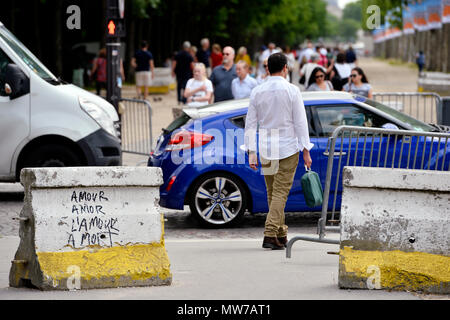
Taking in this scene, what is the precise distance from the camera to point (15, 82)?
10641 mm

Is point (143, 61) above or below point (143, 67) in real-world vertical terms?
Result: above

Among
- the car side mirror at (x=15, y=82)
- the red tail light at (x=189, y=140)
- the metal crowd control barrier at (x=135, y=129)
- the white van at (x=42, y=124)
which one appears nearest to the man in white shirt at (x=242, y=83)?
the metal crowd control barrier at (x=135, y=129)

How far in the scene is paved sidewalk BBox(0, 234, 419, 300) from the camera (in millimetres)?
5957

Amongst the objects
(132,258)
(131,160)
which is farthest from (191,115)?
(131,160)

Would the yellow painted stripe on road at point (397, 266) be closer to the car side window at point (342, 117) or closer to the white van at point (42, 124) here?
the car side window at point (342, 117)

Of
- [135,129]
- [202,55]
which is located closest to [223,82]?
[135,129]

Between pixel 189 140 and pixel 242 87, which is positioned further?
pixel 242 87

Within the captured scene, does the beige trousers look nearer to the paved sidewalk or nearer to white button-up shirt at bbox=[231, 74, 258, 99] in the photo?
the paved sidewalk

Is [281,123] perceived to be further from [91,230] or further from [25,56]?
[25,56]

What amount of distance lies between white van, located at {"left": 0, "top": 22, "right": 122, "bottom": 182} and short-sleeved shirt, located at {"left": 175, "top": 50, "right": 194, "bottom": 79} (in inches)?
555

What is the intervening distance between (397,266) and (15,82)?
609 cm

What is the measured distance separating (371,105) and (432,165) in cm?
131

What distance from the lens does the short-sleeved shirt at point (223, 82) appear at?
13805 millimetres

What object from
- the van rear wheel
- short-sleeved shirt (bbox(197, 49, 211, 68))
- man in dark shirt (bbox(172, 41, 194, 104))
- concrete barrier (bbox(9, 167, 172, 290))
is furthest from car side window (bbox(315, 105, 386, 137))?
short-sleeved shirt (bbox(197, 49, 211, 68))
